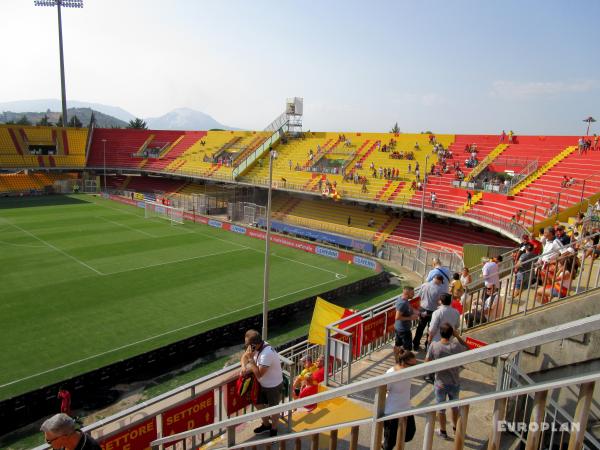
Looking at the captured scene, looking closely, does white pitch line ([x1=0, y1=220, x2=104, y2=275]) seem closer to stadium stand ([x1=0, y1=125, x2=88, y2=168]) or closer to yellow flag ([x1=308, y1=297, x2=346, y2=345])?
yellow flag ([x1=308, y1=297, x2=346, y2=345])

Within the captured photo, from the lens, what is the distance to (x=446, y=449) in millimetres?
5328

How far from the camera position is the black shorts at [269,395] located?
594 cm

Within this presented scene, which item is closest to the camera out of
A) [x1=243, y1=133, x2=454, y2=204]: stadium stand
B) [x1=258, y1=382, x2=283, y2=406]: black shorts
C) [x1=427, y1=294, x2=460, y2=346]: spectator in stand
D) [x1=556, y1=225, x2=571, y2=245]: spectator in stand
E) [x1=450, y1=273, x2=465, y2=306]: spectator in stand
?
[x1=258, y1=382, x2=283, y2=406]: black shorts

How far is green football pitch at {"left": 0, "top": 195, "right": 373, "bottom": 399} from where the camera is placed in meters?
16.2

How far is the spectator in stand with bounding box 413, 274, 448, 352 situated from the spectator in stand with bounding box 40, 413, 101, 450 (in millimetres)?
6582

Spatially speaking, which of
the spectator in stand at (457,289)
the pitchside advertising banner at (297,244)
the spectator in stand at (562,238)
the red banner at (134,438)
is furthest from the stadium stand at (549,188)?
the red banner at (134,438)

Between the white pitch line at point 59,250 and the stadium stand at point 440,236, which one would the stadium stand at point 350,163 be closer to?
the stadium stand at point 440,236

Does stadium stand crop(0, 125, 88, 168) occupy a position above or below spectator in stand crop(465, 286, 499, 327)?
above

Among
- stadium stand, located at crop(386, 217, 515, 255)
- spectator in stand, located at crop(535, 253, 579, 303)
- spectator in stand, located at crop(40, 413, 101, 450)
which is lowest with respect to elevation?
stadium stand, located at crop(386, 217, 515, 255)

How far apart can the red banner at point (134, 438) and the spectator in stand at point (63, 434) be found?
213cm

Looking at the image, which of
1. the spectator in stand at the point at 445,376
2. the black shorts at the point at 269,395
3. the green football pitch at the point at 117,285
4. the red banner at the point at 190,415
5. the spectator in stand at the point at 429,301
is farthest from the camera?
the green football pitch at the point at 117,285

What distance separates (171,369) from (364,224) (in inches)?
1023

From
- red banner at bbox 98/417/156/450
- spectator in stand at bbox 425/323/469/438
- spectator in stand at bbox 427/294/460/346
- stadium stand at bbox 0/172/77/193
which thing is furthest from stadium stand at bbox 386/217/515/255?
stadium stand at bbox 0/172/77/193

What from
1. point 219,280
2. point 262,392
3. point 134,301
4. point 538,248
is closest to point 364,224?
point 219,280
